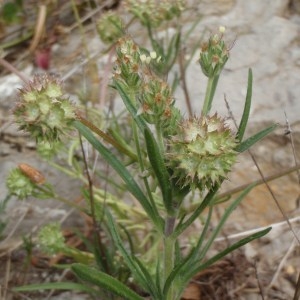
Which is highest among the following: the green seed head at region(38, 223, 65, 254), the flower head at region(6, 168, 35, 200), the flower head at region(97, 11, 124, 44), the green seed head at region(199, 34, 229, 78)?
the flower head at region(97, 11, 124, 44)

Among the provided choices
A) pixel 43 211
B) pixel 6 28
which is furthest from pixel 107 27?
pixel 6 28

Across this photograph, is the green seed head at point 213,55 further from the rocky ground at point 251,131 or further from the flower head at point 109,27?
the flower head at point 109,27

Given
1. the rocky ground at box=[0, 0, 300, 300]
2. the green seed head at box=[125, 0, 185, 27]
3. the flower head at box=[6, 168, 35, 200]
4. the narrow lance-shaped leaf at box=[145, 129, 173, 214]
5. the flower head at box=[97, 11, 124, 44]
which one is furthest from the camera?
the flower head at box=[97, 11, 124, 44]

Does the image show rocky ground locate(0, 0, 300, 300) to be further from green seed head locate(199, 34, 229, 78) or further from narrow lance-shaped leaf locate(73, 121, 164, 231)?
narrow lance-shaped leaf locate(73, 121, 164, 231)

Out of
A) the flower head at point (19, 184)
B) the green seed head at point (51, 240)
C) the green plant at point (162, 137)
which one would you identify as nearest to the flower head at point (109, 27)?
the flower head at point (19, 184)

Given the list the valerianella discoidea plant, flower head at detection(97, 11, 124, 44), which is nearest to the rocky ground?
flower head at detection(97, 11, 124, 44)

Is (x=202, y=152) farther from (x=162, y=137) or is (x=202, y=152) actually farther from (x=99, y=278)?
(x=99, y=278)
